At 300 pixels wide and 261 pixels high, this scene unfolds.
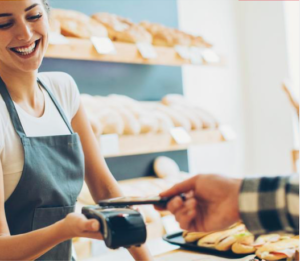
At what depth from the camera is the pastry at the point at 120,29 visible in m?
2.31

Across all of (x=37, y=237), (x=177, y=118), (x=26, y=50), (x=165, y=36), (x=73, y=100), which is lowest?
(x=37, y=237)

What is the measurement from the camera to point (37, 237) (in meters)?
0.94

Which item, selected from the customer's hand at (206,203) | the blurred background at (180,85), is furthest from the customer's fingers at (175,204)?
the blurred background at (180,85)

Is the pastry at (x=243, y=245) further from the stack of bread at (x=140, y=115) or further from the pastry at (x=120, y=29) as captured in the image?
the pastry at (x=120, y=29)

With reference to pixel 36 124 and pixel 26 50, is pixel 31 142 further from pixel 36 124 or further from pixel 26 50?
pixel 26 50

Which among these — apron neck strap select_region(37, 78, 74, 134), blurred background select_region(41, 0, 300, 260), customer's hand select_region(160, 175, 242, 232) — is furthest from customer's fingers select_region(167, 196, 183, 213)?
blurred background select_region(41, 0, 300, 260)

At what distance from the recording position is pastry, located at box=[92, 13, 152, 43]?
2309mm

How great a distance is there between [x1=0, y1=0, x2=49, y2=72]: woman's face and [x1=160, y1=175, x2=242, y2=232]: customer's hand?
→ 503 mm

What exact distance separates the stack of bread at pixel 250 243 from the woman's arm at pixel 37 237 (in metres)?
0.53

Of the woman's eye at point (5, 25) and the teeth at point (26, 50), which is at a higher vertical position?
the woman's eye at point (5, 25)

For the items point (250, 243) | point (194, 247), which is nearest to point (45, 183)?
point (194, 247)

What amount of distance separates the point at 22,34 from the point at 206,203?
581 mm

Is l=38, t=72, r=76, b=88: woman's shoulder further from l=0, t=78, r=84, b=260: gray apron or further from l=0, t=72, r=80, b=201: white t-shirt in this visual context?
l=0, t=78, r=84, b=260: gray apron

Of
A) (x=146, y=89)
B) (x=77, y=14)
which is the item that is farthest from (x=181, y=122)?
(x=77, y=14)
